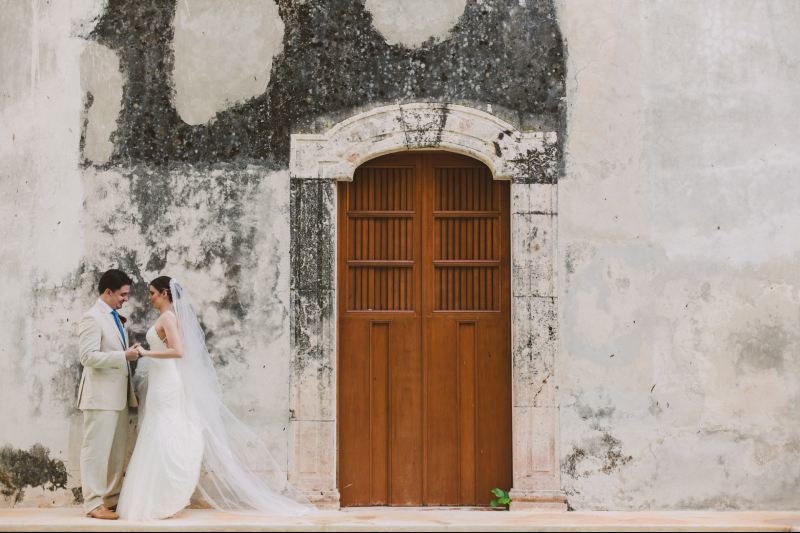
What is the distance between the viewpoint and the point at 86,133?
307 inches

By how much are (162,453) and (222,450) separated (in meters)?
0.47

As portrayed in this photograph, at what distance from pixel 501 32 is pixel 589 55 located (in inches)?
26.9

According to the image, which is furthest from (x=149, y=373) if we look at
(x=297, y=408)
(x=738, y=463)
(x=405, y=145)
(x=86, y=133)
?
(x=738, y=463)

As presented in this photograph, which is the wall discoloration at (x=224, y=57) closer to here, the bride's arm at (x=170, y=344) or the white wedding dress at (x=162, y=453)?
the bride's arm at (x=170, y=344)

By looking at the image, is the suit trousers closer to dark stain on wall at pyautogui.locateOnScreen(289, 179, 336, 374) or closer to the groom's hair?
the groom's hair

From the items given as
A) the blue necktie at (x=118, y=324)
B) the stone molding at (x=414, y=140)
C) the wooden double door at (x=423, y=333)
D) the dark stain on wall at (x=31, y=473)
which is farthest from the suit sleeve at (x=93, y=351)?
the stone molding at (x=414, y=140)

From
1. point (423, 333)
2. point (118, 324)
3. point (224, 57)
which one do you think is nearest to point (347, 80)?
point (224, 57)

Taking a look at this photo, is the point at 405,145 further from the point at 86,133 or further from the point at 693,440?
the point at 693,440

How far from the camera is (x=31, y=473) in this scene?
7.61 meters

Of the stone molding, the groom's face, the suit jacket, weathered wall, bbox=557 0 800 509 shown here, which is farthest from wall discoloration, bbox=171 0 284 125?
weathered wall, bbox=557 0 800 509

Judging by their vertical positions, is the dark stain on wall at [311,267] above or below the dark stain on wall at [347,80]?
below

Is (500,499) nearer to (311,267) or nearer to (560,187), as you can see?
(311,267)

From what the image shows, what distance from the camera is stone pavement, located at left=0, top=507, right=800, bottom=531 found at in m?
6.63

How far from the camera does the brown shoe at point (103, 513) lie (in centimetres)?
703
